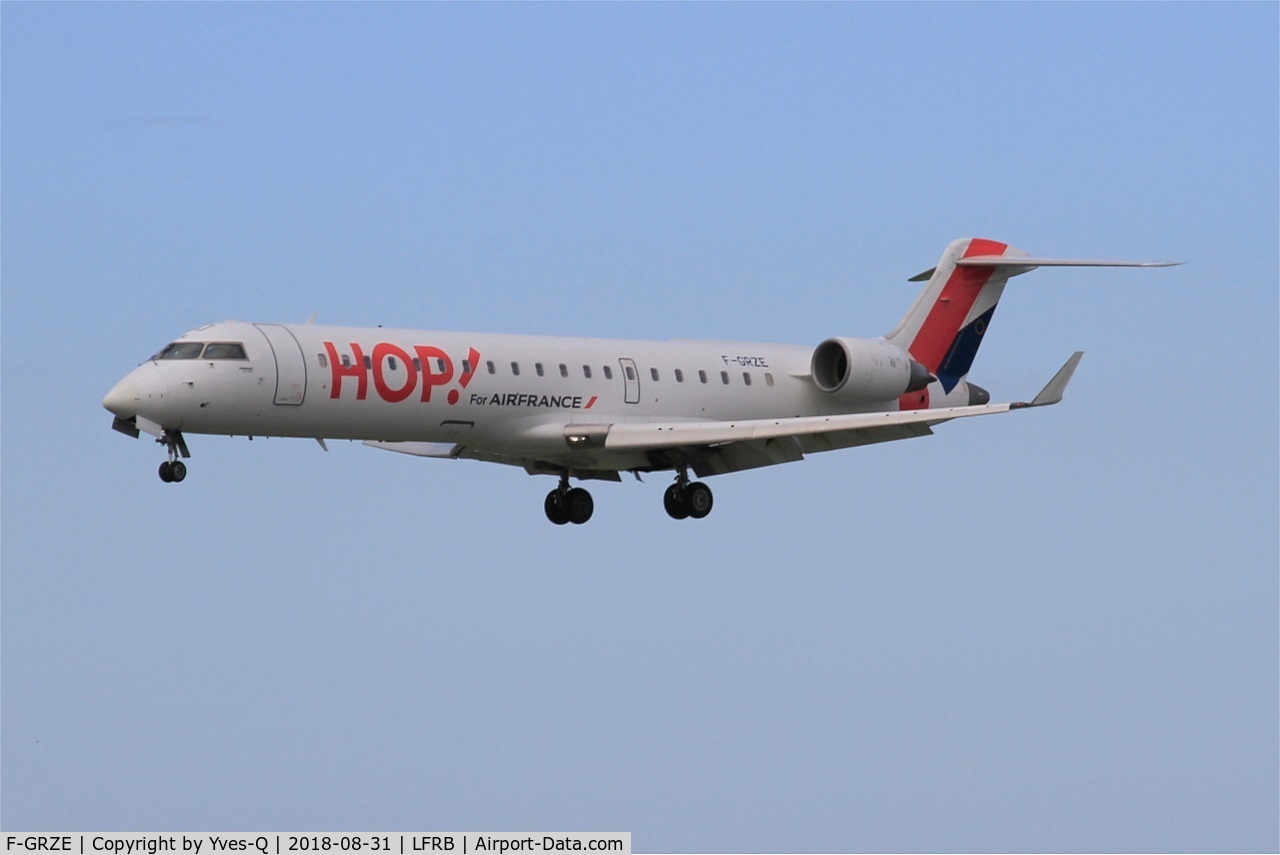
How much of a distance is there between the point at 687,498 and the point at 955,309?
7.49 meters

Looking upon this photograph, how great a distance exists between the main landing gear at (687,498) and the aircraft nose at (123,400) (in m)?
10.1

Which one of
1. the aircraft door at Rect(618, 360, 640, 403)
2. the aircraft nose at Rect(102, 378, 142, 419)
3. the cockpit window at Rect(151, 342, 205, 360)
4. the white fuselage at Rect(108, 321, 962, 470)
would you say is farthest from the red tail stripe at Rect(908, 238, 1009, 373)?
the aircraft nose at Rect(102, 378, 142, 419)

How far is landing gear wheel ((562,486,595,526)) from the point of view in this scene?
44969 millimetres

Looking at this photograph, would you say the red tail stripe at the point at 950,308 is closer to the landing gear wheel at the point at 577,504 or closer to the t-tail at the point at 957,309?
the t-tail at the point at 957,309

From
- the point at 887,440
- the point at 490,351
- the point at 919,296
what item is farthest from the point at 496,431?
the point at 919,296

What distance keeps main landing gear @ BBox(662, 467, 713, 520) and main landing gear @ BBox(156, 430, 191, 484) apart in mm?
9165

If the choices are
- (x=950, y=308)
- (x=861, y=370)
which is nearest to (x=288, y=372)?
(x=861, y=370)

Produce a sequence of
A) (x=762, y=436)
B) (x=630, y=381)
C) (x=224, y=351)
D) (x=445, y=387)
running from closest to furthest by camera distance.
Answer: (x=224, y=351) → (x=445, y=387) → (x=762, y=436) → (x=630, y=381)

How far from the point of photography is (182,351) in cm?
3956

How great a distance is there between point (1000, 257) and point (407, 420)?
13.5 m

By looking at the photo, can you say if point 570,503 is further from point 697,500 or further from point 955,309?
point 955,309

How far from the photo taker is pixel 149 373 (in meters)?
39.2

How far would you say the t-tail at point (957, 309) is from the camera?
156ft

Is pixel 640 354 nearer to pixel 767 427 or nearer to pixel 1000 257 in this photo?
pixel 767 427
